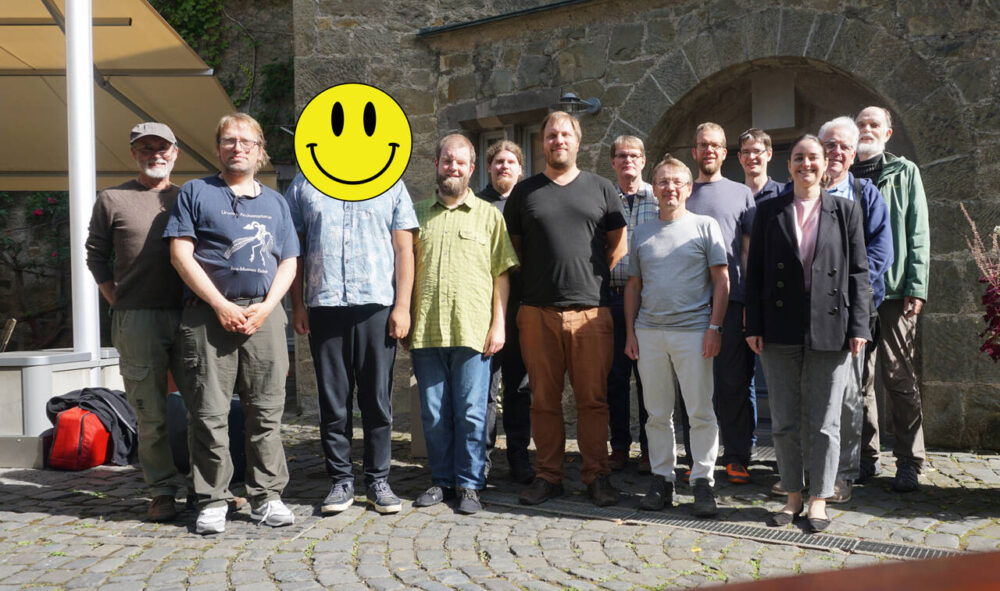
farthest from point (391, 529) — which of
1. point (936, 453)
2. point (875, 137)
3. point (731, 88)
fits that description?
point (731, 88)


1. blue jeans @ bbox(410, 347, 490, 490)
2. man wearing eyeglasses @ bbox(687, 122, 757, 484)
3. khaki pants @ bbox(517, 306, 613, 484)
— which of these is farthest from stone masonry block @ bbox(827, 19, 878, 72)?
blue jeans @ bbox(410, 347, 490, 490)

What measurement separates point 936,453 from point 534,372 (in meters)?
2.98

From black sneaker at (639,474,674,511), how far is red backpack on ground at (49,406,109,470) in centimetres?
366

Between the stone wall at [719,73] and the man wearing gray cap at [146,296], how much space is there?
3729 millimetres

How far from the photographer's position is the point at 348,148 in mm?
5195

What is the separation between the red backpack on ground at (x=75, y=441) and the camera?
227 inches

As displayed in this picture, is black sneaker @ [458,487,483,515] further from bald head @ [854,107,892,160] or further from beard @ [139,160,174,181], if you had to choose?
bald head @ [854,107,892,160]

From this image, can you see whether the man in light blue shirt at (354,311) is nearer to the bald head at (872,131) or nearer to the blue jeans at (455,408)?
the blue jeans at (455,408)

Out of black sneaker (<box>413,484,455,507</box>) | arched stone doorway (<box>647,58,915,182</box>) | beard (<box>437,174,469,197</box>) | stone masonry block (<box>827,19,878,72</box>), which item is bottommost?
black sneaker (<box>413,484,455,507</box>)

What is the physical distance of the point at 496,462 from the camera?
19.0 ft

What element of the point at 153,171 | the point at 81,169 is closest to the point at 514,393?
the point at 153,171

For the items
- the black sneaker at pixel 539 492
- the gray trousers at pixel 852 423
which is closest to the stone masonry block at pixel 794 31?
the gray trousers at pixel 852 423

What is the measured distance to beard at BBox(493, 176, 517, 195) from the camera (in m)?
5.25

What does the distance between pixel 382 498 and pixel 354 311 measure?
98 cm
